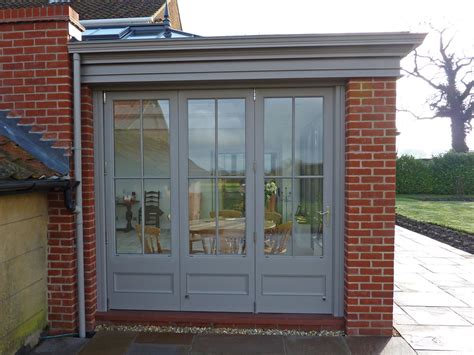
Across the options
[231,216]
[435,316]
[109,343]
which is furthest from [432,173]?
[109,343]

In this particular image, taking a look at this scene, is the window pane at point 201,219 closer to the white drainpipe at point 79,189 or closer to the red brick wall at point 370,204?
the white drainpipe at point 79,189

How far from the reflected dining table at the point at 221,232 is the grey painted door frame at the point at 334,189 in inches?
36.1

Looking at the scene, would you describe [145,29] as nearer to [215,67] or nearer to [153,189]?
[215,67]

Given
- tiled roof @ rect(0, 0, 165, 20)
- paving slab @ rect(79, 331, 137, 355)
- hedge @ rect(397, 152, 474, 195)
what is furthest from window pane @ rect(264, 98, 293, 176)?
hedge @ rect(397, 152, 474, 195)

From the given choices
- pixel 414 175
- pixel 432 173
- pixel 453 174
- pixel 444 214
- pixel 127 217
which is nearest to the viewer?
pixel 127 217

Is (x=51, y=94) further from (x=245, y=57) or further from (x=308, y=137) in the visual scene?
(x=308, y=137)

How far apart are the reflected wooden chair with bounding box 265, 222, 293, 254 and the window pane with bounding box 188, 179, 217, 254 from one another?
0.56 meters

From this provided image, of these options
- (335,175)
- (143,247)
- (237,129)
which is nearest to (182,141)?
(237,129)

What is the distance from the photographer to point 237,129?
3670mm

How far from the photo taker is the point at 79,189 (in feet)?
11.3

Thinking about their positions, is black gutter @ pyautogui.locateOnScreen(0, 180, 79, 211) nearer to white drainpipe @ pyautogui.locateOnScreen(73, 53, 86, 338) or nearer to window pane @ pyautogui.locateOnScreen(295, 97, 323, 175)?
white drainpipe @ pyautogui.locateOnScreen(73, 53, 86, 338)

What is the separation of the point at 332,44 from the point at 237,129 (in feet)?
3.89

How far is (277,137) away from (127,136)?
1.55 m

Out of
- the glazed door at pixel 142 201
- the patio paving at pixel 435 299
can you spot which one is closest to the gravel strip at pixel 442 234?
the patio paving at pixel 435 299
